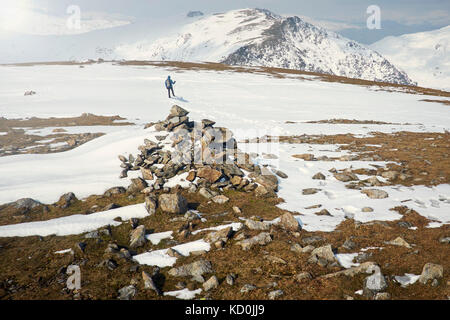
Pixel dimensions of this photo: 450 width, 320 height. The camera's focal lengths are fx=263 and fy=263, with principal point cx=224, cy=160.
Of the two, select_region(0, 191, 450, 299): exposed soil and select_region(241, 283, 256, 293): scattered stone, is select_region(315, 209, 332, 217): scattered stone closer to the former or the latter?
select_region(0, 191, 450, 299): exposed soil

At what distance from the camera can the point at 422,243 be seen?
8422mm

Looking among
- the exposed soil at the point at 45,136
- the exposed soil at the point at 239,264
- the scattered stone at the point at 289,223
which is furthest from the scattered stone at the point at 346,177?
the exposed soil at the point at 45,136

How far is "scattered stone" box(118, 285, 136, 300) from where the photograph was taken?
6480 mm

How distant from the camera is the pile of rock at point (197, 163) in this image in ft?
43.7

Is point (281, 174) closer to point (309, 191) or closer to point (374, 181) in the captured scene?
point (309, 191)

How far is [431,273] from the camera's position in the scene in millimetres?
6586

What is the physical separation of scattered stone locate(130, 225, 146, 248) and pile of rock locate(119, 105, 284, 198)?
11.2 feet

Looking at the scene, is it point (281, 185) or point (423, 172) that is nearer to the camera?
point (281, 185)

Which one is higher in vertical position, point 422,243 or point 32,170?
point 32,170

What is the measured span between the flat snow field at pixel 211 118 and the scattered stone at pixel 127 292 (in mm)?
6539

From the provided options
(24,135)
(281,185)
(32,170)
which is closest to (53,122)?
(24,135)

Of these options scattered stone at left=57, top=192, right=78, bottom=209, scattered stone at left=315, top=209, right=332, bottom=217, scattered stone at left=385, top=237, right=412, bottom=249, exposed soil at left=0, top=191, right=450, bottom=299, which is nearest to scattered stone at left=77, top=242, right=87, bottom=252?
exposed soil at left=0, top=191, right=450, bottom=299
